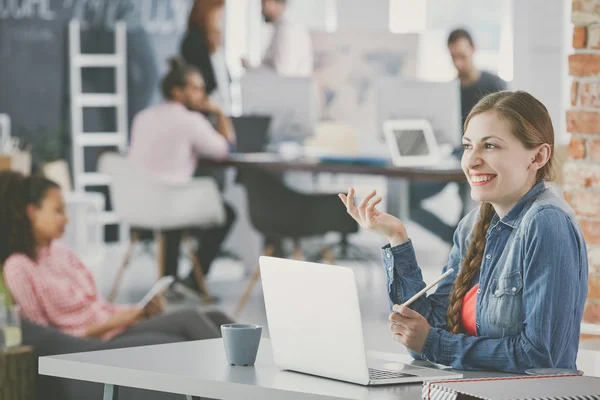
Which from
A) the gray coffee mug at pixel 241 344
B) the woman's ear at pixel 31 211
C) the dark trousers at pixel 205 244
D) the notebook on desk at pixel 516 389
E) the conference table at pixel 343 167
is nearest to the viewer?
the notebook on desk at pixel 516 389

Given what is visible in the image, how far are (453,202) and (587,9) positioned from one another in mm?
6313

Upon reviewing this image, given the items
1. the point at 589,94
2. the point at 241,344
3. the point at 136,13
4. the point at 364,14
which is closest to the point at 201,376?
the point at 241,344

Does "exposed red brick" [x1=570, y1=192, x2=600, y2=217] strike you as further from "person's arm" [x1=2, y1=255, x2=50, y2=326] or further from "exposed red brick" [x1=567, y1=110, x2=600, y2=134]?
"person's arm" [x1=2, y1=255, x2=50, y2=326]

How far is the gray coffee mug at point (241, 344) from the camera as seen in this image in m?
2.24

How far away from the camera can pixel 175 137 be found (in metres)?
6.86

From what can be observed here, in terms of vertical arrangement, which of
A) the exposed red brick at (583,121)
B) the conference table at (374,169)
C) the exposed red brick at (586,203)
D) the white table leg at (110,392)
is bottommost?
the conference table at (374,169)

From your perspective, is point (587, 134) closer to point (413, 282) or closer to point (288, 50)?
point (413, 282)

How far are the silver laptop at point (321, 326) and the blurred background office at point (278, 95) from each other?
3.79 metres

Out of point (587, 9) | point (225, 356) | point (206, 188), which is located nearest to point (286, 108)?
point (206, 188)

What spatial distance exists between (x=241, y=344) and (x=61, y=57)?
23.8 ft

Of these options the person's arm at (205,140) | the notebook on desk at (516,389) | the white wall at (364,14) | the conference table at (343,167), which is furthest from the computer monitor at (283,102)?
the notebook on desk at (516,389)

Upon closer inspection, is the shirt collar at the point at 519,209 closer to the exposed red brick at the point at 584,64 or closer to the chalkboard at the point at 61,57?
the exposed red brick at the point at 584,64

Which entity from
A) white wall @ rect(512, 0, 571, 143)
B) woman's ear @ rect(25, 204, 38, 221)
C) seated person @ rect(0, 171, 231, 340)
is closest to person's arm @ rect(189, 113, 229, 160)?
white wall @ rect(512, 0, 571, 143)

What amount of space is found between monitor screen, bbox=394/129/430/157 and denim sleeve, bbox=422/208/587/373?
4.44 metres
